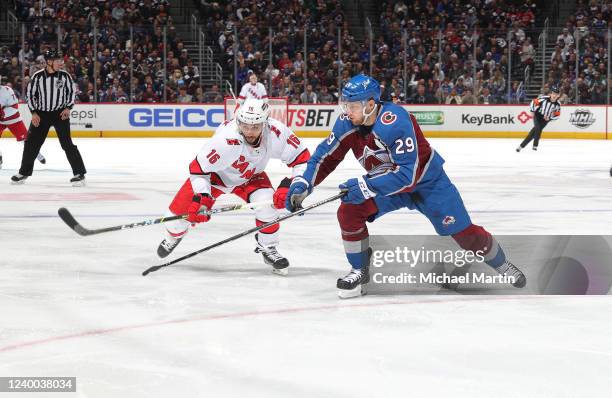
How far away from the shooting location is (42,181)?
10.5 metres

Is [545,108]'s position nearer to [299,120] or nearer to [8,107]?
[299,120]

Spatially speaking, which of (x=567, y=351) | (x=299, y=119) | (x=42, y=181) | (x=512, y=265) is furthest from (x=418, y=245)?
(x=299, y=119)

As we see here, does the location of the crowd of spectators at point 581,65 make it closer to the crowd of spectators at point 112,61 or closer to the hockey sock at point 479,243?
the crowd of spectators at point 112,61

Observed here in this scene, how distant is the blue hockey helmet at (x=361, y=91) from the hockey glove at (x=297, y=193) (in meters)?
0.45

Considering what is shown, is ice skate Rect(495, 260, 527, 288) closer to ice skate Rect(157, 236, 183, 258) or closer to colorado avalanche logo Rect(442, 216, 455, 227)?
colorado avalanche logo Rect(442, 216, 455, 227)

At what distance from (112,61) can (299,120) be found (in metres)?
3.75

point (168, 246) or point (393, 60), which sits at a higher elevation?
point (168, 246)

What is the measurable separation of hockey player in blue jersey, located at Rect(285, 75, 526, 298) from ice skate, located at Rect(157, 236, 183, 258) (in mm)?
1023

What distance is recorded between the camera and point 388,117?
4.41 m

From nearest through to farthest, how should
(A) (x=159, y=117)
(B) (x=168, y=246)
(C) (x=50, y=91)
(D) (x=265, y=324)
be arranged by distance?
(D) (x=265, y=324) < (B) (x=168, y=246) < (C) (x=50, y=91) < (A) (x=159, y=117)

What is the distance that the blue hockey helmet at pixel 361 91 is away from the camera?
4.38 metres

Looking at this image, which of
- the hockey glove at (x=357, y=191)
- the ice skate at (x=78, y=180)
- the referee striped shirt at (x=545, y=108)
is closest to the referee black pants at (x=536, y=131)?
the referee striped shirt at (x=545, y=108)

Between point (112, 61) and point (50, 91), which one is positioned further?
point (112, 61)

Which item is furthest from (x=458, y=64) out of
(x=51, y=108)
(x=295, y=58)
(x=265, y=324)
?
(x=265, y=324)
